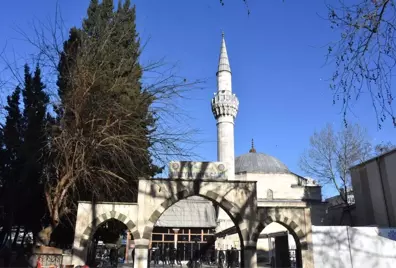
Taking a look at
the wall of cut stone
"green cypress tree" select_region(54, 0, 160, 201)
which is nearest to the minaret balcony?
"green cypress tree" select_region(54, 0, 160, 201)

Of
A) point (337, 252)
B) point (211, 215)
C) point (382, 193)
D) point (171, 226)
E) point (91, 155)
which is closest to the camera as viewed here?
point (91, 155)

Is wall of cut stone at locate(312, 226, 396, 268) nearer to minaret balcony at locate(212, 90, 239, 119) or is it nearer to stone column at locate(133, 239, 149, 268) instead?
stone column at locate(133, 239, 149, 268)

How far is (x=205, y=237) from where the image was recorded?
30.5 metres

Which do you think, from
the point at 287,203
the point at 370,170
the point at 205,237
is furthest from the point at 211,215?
the point at 370,170

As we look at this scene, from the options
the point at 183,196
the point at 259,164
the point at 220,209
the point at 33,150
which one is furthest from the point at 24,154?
the point at 259,164

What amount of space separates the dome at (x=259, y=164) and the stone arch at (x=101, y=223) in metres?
23.0

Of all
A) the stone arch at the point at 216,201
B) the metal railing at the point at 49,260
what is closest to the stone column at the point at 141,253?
the stone arch at the point at 216,201

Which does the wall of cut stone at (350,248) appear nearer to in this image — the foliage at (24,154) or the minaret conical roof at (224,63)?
the foliage at (24,154)

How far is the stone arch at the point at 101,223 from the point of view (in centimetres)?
1347

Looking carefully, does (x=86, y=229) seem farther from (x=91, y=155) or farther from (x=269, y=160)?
(x=269, y=160)

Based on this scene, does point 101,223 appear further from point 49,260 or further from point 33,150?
point 33,150

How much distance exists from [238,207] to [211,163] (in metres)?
2.26

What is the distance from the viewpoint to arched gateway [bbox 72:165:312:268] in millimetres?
13688

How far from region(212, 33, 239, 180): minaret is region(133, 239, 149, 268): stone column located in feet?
55.8
